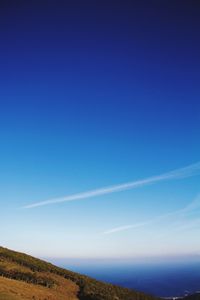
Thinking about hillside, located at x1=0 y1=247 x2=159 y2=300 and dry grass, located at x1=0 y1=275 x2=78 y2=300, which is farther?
hillside, located at x1=0 y1=247 x2=159 y2=300

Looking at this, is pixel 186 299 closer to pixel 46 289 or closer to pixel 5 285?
pixel 46 289

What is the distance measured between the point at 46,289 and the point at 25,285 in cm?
301

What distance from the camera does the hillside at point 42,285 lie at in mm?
33781

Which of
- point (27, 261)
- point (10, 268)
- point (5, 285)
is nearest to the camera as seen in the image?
point (5, 285)

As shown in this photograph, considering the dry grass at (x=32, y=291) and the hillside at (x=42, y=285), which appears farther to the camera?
the hillside at (x=42, y=285)

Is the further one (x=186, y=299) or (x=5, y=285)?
(x=186, y=299)

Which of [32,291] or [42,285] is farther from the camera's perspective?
[42,285]

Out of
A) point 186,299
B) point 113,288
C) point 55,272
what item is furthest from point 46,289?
point 186,299

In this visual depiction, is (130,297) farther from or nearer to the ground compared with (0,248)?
nearer to the ground

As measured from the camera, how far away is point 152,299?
51812 mm

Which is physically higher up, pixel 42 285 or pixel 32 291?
pixel 42 285

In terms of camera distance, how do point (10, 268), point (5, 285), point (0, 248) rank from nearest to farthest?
point (5, 285) < point (10, 268) < point (0, 248)

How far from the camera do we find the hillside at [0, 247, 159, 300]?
33781 mm

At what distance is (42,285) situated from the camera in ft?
132
